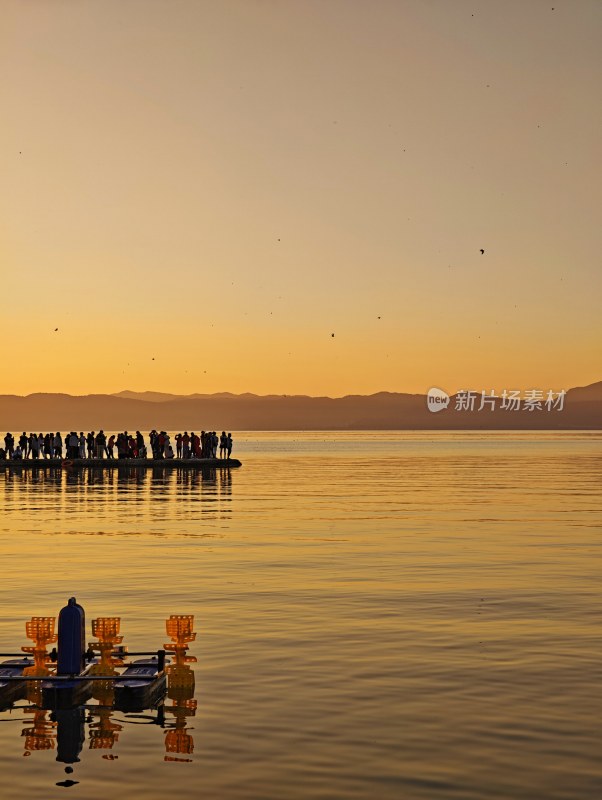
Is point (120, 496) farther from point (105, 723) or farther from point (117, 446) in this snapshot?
point (105, 723)

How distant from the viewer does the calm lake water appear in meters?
12.9

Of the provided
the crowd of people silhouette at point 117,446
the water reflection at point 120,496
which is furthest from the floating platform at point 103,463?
the crowd of people silhouette at point 117,446

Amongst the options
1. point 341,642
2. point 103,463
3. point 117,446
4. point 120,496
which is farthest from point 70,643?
point 117,446

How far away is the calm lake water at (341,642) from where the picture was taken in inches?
509

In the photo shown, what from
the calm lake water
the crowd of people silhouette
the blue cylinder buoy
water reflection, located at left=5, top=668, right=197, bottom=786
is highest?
the crowd of people silhouette

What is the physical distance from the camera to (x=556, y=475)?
85.9 meters

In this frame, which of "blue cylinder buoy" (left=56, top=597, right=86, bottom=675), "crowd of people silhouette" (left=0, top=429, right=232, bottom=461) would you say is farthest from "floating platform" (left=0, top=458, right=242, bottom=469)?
"blue cylinder buoy" (left=56, top=597, right=86, bottom=675)

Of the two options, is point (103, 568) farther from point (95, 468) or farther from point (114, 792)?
point (95, 468)

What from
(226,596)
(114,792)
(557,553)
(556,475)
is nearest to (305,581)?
(226,596)

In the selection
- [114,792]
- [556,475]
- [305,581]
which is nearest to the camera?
[114,792]

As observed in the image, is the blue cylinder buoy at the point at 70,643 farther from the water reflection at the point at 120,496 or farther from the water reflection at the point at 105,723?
the water reflection at the point at 120,496

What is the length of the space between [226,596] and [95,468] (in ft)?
233

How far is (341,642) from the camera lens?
2034 centimetres

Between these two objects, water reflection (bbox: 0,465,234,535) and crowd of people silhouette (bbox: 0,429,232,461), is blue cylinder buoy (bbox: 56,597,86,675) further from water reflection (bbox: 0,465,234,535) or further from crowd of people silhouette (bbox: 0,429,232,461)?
crowd of people silhouette (bbox: 0,429,232,461)
